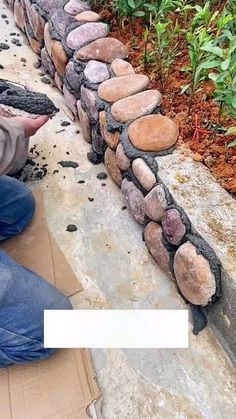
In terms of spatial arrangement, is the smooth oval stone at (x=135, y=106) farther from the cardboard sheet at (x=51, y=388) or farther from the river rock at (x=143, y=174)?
the cardboard sheet at (x=51, y=388)

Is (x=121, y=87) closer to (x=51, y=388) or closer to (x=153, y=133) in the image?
(x=153, y=133)

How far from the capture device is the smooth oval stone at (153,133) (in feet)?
5.27

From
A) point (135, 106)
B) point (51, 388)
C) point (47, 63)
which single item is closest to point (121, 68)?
point (135, 106)

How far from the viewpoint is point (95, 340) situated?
1.52m

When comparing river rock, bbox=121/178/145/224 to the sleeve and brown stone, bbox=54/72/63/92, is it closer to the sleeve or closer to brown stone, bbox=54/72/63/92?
the sleeve

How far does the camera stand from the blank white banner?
4.85 feet

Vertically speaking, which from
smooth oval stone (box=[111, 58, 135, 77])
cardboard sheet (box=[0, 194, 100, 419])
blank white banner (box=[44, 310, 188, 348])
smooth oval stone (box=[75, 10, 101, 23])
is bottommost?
cardboard sheet (box=[0, 194, 100, 419])

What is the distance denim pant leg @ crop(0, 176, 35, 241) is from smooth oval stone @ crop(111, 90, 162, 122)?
0.48 metres

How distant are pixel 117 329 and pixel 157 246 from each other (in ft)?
1.06

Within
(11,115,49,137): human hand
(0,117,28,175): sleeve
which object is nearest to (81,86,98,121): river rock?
(11,115,49,137): human hand

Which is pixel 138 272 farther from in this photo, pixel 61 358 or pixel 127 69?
pixel 127 69

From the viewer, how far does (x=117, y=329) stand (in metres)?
1.56

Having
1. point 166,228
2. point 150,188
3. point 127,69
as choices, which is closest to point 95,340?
point 166,228

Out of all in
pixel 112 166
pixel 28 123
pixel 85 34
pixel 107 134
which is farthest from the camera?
pixel 85 34
